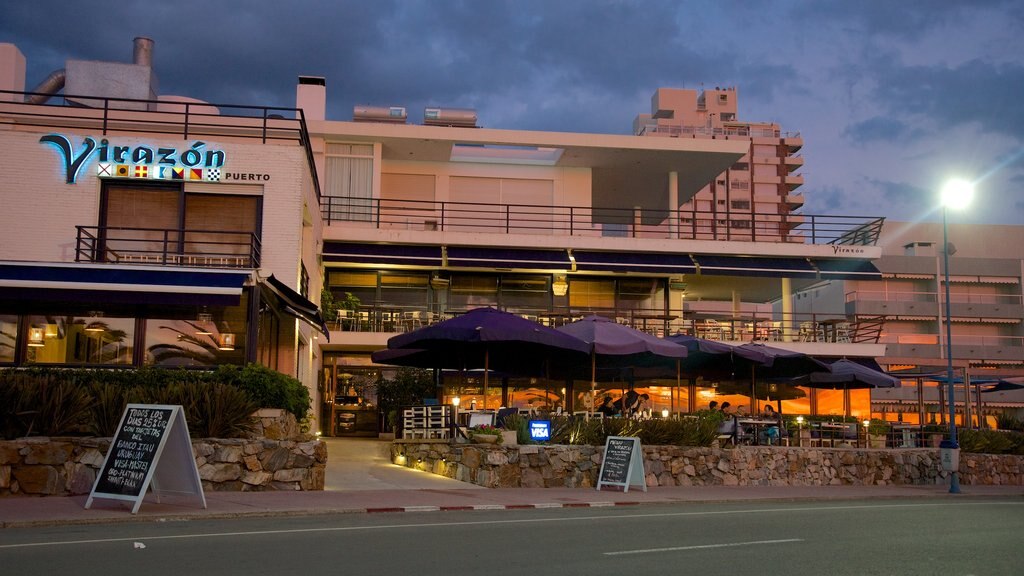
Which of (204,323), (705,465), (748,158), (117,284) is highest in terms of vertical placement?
(748,158)

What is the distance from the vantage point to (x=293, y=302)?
2100 cm

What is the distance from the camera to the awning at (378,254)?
32156 mm

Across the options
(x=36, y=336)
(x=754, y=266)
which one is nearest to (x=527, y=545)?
(x=36, y=336)

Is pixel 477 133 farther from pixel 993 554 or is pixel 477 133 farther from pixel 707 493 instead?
pixel 993 554

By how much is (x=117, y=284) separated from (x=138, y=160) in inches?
243

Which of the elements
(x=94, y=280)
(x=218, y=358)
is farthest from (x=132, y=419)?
(x=218, y=358)

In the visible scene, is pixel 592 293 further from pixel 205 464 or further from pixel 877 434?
pixel 205 464

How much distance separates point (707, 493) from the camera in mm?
18906

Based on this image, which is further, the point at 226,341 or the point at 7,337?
the point at 226,341

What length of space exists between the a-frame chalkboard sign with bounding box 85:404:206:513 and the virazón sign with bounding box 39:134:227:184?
1111cm

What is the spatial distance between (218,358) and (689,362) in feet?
36.6

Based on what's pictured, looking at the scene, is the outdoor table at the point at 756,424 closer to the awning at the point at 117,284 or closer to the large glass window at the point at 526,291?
the large glass window at the point at 526,291

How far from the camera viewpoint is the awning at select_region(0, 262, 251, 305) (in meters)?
17.9

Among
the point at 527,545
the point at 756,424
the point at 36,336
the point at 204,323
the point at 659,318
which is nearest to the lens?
the point at 527,545
